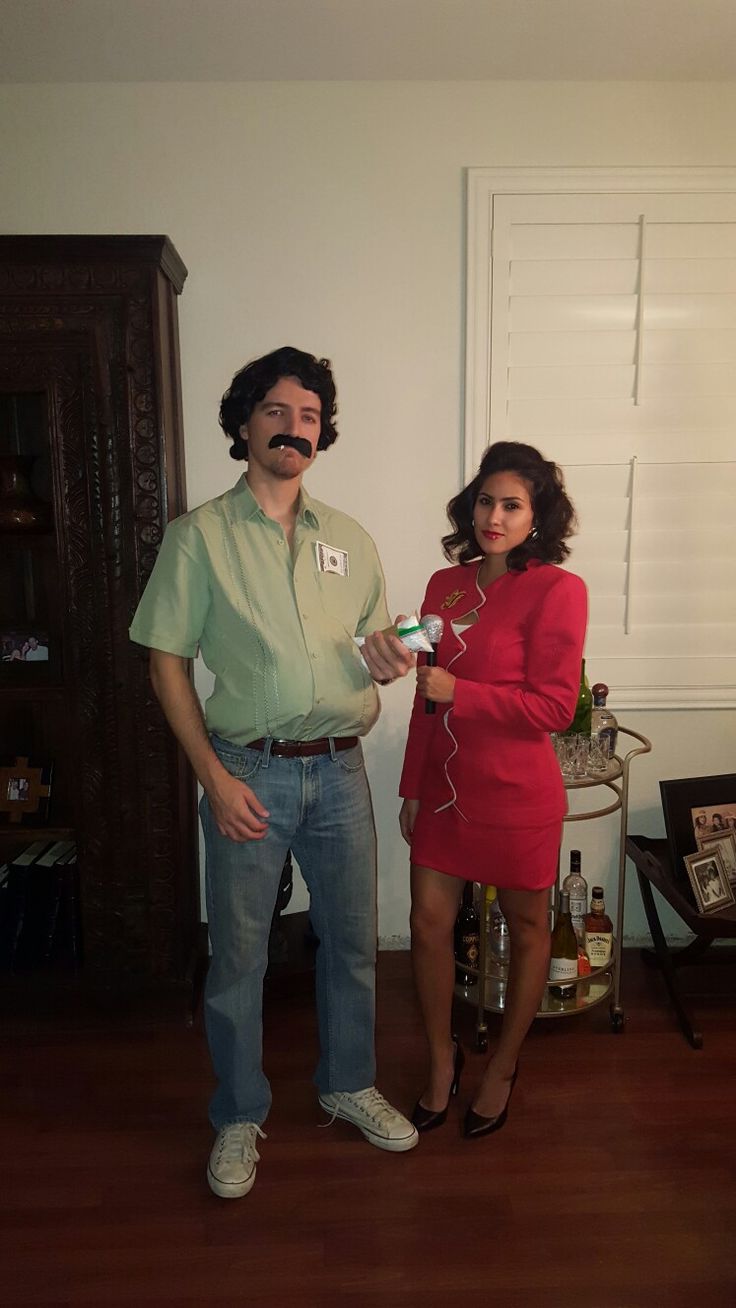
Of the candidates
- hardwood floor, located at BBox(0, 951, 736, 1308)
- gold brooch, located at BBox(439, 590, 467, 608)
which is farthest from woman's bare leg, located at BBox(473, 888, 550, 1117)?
gold brooch, located at BBox(439, 590, 467, 608)

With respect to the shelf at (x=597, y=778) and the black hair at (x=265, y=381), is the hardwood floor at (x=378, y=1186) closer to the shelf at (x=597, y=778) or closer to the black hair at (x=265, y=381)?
the shelf at (x=597, y=778)

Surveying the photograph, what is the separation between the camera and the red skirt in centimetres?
184

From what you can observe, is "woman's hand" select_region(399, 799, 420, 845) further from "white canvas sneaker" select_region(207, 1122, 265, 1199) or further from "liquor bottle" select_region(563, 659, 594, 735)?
"white canvas sneaker" select_region(207, 1122, 265, 1199)

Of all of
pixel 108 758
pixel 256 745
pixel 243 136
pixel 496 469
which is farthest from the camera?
pixel 243 136

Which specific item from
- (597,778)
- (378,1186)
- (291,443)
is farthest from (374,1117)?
(291,443)

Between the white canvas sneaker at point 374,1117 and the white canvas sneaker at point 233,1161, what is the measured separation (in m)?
0.22

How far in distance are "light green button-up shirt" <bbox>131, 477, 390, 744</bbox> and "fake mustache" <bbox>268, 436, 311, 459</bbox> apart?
0.11m

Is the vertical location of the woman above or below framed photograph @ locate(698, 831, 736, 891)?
above

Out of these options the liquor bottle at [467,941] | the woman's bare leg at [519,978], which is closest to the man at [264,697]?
the woman's bare leg at [519,978]

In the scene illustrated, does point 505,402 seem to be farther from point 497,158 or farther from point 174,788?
point 174,788

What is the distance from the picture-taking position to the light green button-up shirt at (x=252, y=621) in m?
1.70

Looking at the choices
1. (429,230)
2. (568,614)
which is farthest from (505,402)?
(568,614)

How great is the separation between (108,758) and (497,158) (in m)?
2.12

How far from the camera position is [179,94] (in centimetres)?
249
